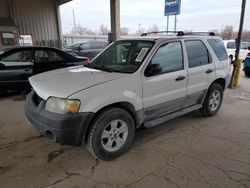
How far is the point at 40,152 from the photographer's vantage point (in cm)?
306

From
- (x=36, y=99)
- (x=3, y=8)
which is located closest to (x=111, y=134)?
(x=36, y=99)

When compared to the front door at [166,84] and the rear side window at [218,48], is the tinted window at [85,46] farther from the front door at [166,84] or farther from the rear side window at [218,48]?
the front door at [166,84]

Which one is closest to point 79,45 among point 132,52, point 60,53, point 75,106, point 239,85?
point 60,53

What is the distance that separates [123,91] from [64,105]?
30.6 inches

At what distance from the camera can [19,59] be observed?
5512mm

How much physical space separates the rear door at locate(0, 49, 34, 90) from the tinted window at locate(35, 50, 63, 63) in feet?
0.52

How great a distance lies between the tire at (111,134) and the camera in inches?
104

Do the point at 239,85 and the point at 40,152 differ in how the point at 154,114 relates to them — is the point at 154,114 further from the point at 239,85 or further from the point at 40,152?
the point at 239,85

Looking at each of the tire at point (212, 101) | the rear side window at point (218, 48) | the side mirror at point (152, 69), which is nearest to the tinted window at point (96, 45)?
the rear side window at point (218, 48)

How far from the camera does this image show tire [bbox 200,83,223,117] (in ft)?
13.9

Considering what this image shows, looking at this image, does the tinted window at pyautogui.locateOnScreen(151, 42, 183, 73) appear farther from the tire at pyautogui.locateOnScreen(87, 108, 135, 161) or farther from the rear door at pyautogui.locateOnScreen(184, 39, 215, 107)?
the tire at pyautogui.locateOnScreen(87, 108, 135, 161)

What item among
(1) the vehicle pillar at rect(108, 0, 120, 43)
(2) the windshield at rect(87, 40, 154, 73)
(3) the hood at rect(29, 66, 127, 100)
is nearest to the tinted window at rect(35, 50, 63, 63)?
(1) the vehicle pillar at rect(108, 0, 120, 43)

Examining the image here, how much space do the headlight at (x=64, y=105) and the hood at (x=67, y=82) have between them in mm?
59

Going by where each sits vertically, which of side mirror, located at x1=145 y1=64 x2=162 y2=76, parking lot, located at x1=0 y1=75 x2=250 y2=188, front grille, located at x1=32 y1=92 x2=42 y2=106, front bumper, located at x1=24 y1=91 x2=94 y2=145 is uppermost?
side mirror, located at x1=145 y1=64 x2=162 y2=76
